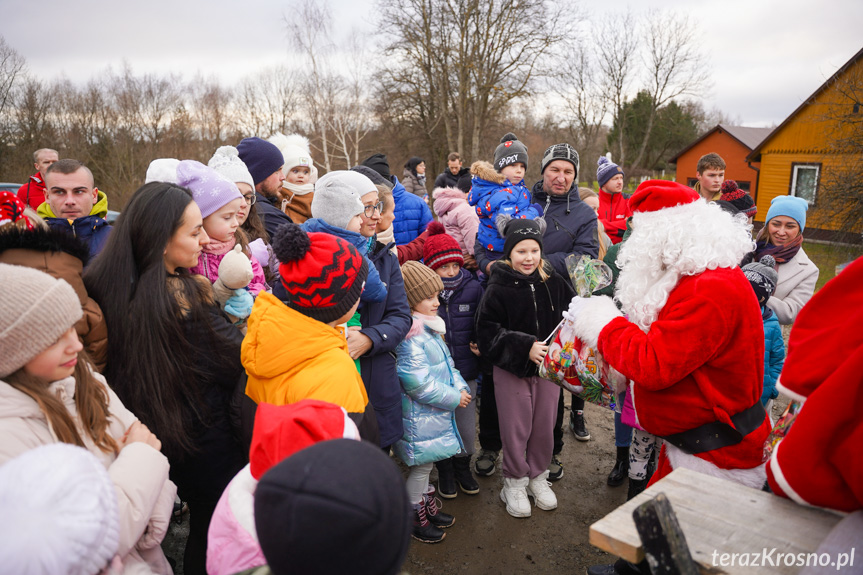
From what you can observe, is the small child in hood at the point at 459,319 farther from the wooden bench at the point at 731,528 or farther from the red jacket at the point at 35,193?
the red jacket at the point at 35,193

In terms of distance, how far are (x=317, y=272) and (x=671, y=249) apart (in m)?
1.56

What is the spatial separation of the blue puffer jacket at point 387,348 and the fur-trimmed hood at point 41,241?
1.44m

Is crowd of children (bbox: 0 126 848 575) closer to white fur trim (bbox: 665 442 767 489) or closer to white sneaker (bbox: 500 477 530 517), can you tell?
white sneaker (bbox: 500 477 530 517)

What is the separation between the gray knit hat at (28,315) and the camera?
4.66 feet

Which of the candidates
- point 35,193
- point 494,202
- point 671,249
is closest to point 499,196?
point 494,202

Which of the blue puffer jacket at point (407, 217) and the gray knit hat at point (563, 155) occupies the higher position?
the gray knit hat at point (563, 155)

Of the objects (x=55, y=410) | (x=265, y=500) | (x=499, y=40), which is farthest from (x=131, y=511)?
(x=499, y=40)

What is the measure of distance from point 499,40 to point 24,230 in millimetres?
27426

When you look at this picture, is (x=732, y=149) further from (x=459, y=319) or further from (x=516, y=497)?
(x=516, y=497)

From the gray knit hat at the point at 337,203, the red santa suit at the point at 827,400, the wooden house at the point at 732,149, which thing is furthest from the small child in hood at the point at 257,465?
the wooden house at the point at 732,149

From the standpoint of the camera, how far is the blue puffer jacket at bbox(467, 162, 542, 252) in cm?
434

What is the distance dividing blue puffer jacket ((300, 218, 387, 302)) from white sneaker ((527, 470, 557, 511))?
6.20 feet

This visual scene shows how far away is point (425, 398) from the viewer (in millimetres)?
3193

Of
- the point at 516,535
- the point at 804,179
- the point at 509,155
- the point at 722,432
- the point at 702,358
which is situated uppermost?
the point at 509,155
